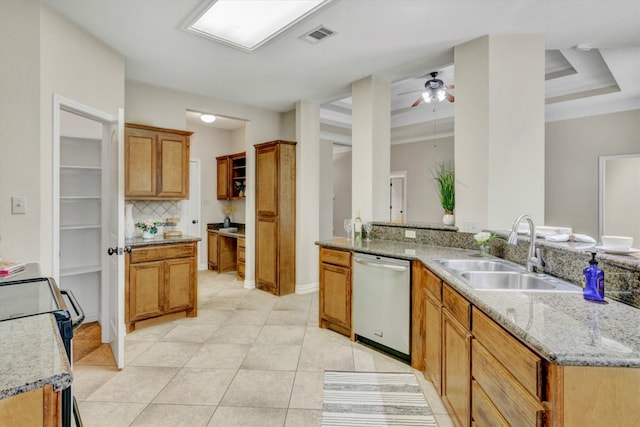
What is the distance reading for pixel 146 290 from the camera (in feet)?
11.0

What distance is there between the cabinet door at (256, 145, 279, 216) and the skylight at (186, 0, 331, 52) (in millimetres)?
1806

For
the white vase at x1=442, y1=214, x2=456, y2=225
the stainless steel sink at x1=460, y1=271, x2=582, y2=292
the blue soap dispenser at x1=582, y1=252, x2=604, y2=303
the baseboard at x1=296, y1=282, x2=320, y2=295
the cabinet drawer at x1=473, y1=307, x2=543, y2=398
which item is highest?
the white vase at x1=442, y1=214, x2=456, y2=225

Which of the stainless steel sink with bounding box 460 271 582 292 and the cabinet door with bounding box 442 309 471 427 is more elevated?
the stainless steel sink with bounding box 460 271 582 292

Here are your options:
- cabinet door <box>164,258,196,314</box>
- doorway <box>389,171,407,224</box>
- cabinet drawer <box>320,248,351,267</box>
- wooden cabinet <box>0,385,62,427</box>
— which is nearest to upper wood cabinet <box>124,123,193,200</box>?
cabinet door <box>164,258,196,314</box>

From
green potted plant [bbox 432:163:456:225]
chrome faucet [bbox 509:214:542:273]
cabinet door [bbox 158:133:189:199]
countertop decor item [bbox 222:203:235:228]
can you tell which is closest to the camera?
chrome faucet [bbox 509:214:542:273]

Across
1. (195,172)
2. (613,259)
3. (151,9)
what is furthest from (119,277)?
(195,172)

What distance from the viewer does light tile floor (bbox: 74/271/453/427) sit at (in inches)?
80.7

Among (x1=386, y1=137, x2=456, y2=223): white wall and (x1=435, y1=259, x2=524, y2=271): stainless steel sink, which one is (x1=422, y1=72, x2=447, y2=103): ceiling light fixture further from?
(x1=386, y1=137, x2=456, y2=223): white wall

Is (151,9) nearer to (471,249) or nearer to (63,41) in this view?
(63,41)

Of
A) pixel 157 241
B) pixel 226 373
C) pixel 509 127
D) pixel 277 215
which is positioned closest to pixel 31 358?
pixel 226 373

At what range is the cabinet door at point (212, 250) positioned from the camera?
6.04 meters

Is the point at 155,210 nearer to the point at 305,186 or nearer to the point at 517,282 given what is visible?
the point at 305,186

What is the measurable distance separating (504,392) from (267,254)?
3.76 m

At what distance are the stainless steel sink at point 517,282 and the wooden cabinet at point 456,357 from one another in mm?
161
